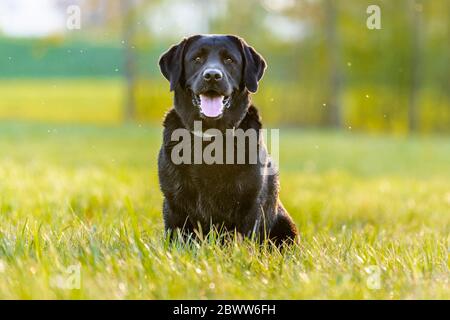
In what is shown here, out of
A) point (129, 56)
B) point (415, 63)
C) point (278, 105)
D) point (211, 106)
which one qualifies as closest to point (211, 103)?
point (211, 106)

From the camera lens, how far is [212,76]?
4.17m

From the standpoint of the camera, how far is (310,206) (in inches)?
281

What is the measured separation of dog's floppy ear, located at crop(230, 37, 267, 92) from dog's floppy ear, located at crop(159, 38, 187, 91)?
1.29 ft

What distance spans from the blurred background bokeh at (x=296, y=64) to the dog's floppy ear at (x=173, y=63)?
1869cm

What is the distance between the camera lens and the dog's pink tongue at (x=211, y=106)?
169 inches

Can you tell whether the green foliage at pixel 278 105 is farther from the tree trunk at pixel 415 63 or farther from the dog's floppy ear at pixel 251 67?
the dog's floppy ear at pixel 251 67

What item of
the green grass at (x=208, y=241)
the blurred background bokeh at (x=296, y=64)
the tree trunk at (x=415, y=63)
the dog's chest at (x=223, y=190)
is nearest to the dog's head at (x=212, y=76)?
the dog's chest at (x=223, y=190)

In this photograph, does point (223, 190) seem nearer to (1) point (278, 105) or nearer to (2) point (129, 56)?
(2) point (129, 56)

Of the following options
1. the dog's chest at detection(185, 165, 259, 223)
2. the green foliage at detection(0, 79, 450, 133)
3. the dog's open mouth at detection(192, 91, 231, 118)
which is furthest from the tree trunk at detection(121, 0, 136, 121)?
the dog's chest at detection(185, 165, 259, 223)

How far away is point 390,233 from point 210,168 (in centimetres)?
234

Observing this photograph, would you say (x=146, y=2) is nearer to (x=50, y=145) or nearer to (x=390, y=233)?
(x=50, y=145)

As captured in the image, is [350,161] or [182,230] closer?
[182,230]
